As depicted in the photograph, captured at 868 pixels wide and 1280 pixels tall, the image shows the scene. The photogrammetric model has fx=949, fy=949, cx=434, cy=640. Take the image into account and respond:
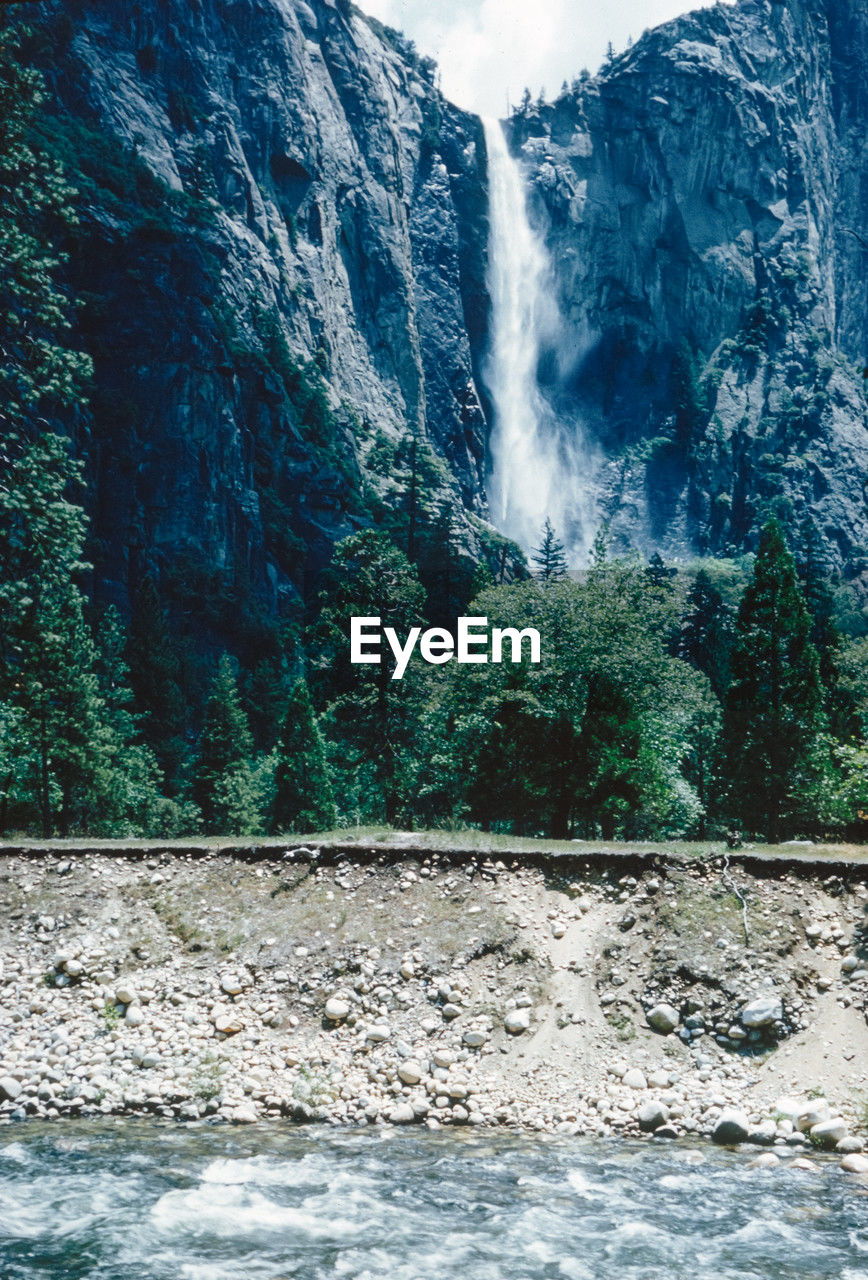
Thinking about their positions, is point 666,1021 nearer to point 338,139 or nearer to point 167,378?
point 167,378

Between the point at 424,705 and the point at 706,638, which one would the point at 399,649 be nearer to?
the point at 424,705

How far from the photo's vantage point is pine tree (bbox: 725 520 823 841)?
121ft

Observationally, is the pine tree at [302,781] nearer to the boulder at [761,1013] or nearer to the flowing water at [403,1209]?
the boulder at [761,1013]

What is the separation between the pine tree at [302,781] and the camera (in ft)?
180

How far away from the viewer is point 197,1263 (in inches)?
471

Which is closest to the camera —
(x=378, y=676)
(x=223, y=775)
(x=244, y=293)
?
(x=378, y=676)

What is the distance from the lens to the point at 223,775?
6272 cm

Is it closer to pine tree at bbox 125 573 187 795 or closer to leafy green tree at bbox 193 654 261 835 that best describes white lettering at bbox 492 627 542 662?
leafy green tree at bbox 193 654 261 835

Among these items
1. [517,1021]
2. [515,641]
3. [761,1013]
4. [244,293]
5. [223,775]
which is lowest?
[517,1021]

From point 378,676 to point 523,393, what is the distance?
14471 centimetres

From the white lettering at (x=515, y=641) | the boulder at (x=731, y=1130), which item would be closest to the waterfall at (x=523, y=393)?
the white lettering at (x=515, y=641)

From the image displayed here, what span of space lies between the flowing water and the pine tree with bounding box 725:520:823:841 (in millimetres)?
23911

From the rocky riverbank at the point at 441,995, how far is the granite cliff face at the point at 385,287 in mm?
76550

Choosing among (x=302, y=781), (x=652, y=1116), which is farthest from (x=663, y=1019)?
(x=302, y=781)
